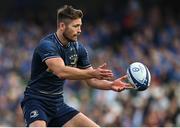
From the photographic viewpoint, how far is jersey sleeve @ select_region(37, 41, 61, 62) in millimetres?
8938

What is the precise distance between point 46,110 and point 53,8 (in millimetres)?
→ 13248

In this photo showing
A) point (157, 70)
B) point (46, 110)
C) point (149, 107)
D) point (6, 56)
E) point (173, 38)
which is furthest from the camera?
point (6, 56)

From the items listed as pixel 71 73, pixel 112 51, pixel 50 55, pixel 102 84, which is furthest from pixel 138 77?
pixel 112 51

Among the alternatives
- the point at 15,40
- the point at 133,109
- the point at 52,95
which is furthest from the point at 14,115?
the point at 52,95

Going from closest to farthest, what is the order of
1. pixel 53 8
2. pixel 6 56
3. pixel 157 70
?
pixel 157 70, pixel 6 56, pixel 53 8

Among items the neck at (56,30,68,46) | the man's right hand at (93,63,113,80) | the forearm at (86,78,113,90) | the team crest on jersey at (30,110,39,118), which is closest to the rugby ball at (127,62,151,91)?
the forearm at (86,78,113,90)

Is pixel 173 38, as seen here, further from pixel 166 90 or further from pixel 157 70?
pixel 166 90

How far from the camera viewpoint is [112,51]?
1775cm

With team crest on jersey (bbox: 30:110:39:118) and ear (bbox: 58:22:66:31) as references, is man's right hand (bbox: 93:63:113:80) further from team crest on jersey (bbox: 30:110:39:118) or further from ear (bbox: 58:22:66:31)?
team crest on jersey (bbox: 30:110:39:118)

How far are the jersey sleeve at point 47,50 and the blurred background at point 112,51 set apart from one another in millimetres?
4452

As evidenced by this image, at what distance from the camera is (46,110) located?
9.31 metres

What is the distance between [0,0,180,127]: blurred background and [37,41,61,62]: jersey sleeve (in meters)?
4.45

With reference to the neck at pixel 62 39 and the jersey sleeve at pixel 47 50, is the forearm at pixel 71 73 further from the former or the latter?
the neck at pixel 62 39

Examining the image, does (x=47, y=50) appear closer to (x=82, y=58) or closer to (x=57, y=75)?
(x=57, y=75)
